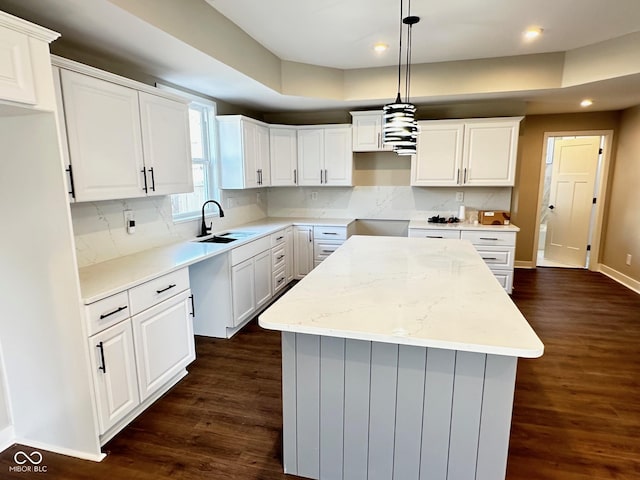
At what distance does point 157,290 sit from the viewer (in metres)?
2.37

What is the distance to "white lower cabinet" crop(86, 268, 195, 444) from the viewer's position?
Answer: 6.50 ft

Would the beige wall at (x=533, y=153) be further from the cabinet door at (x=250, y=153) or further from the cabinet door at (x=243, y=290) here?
the cabinet door at (x=243, y=290)

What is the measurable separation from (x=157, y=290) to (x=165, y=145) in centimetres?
115

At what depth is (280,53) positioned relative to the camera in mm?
3699

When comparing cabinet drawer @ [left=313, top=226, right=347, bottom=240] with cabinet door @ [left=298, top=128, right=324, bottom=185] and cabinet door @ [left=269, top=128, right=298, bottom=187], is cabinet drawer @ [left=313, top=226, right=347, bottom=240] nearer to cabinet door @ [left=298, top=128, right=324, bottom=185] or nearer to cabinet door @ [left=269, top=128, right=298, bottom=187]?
cabinet door @ [left=298, top=128, right=324, bottom=185]

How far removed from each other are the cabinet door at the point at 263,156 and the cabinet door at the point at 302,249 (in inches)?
28.9

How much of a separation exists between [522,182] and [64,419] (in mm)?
6021

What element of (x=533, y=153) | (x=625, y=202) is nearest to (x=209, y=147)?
(x=533, y=153)

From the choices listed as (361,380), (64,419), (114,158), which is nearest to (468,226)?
(361,380)

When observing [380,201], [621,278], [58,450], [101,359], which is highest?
[380,201]

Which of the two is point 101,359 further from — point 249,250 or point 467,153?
point 467,153

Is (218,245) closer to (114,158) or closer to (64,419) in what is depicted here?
(114,158)

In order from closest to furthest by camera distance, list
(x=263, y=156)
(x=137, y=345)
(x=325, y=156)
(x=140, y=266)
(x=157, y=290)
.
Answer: (x=137, y=345)
(x=157, y=290)
(x=140, y=266)
(x=263, y=156)
(x=325, y=156)

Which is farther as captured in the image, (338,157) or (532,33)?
(338,157)
